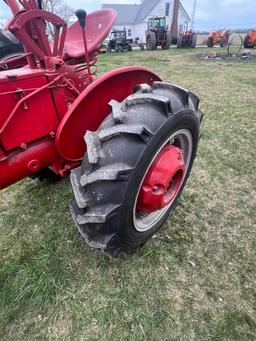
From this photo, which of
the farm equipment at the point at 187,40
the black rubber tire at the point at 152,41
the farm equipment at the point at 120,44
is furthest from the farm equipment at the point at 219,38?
the farm equipment at the point at 120,44

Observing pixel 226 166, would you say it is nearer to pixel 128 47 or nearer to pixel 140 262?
pixel 140 262

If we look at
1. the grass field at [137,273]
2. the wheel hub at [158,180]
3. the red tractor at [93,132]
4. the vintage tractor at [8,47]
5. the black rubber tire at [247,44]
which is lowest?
the black rubber tire at [247,44]

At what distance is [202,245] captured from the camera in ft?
5.91

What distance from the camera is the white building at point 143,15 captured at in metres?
32.8

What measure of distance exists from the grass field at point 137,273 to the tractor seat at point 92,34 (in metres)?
1.18

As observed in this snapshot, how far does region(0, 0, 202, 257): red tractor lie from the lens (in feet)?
4.06

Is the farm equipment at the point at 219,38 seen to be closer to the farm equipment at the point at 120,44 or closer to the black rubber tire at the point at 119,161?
the farm equipment at the point at 120,44

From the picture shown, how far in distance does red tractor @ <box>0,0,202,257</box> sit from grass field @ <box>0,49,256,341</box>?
28 centimetres

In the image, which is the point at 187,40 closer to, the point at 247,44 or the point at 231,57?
the point at 247,44

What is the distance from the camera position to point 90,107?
149cm

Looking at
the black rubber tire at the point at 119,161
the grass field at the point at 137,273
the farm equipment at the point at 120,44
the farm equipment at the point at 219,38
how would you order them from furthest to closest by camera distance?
the farm equipment at the point at 120,44 → the farm equipment at the point at 219,38 → the grass field at the point at 137,273 → the black rubber tire at the point at 119,161

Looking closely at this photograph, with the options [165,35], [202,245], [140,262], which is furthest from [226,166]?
[165,35]

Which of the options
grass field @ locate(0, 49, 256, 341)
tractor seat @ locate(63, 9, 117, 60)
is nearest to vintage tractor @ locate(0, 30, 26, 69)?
tractor seat @ locate(63, 9, 117, 60)

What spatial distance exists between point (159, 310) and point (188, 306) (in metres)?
0.17
